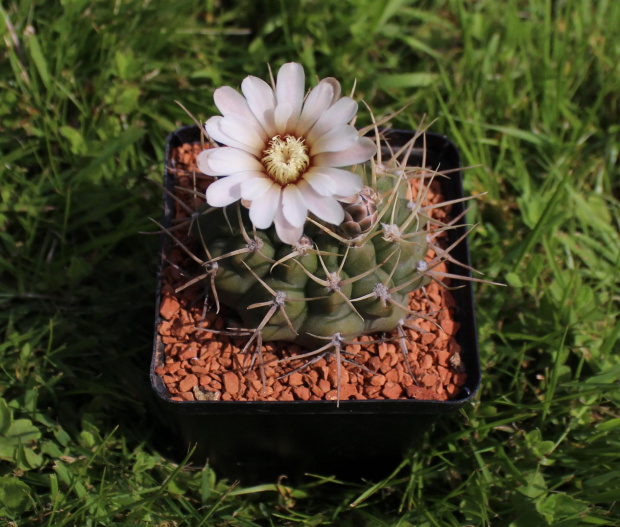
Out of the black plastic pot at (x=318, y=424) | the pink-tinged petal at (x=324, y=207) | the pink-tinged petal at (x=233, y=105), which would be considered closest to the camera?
the pink-tinged petal at (x=324, y=207)

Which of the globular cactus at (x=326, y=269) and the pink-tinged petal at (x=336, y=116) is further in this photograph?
the globular cactus at (x=326, y=269)

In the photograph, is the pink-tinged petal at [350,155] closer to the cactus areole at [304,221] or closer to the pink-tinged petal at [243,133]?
the cactus areole at [304,221]

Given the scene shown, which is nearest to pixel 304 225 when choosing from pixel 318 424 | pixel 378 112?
pixel 318 424

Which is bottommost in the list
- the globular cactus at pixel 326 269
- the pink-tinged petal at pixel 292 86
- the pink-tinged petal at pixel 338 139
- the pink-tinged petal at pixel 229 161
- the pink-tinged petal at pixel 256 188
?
the globular cactus at pixel 326 269

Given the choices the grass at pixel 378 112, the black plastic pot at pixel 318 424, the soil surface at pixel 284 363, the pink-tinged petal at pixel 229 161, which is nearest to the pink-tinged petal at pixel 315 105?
the pink-tinged petal at pixel 229 161

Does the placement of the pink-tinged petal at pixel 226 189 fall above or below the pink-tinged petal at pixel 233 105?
below

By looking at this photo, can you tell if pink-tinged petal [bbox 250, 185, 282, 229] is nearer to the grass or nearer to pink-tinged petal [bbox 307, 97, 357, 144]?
pink-tinged petal [bbox 307, 97, 357, 144]

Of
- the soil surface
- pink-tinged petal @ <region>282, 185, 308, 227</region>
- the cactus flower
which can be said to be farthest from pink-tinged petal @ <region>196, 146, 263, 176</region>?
the soil surface

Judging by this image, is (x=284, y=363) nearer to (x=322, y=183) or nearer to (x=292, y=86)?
(x=322, y=183)
